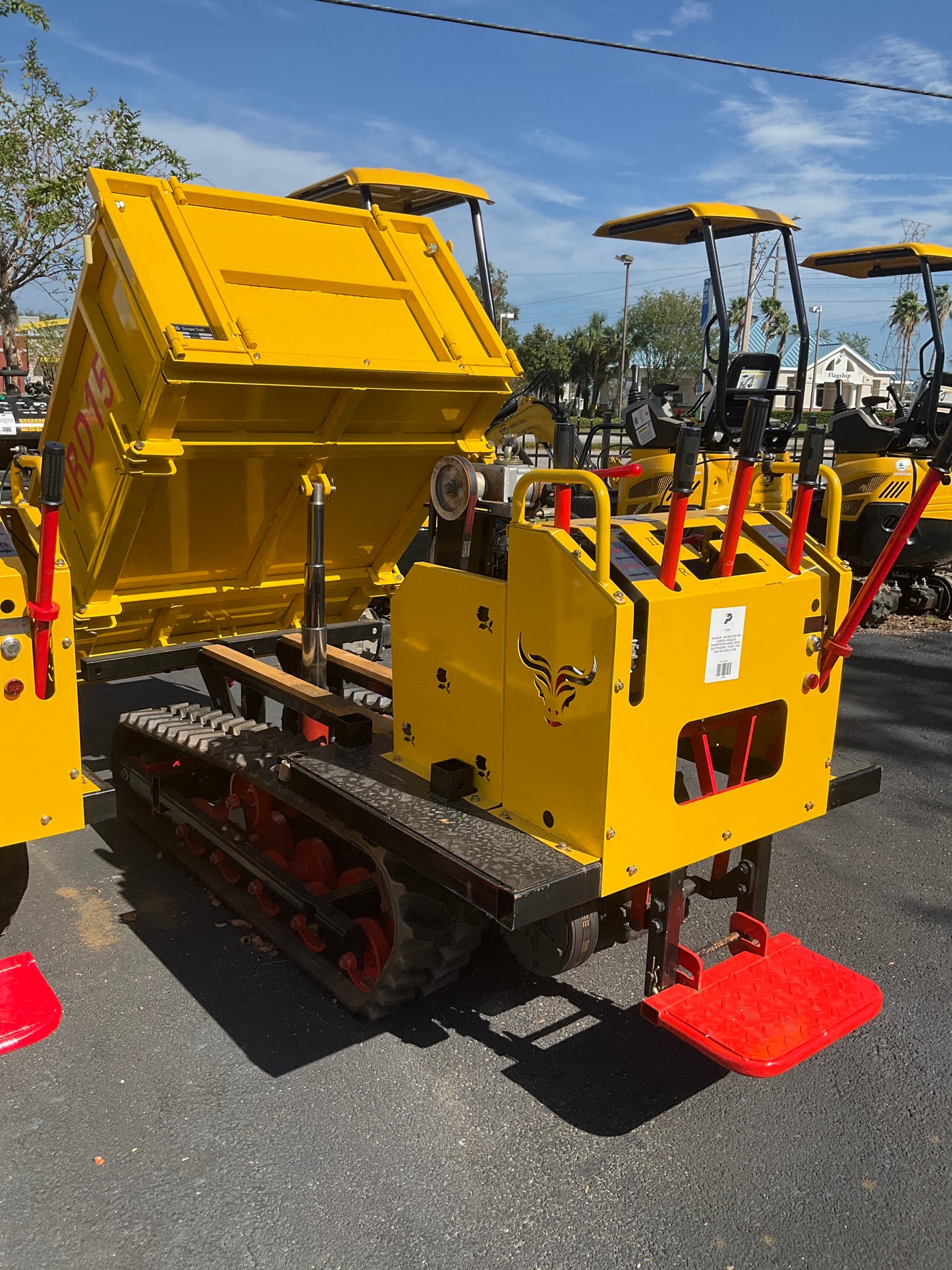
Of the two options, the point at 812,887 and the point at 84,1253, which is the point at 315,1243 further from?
the point at 812,887

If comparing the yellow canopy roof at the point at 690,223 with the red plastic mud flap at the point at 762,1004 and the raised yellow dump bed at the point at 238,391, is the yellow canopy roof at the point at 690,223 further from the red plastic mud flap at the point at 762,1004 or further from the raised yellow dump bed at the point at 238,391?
the red plastic mud flap at the point at 762,1004

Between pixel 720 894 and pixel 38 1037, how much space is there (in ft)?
7.31

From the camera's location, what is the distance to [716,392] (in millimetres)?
7602

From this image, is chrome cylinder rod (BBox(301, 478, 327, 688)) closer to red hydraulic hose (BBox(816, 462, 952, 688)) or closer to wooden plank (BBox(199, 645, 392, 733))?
wooden plank (BBox(199, 645, 392, 733))

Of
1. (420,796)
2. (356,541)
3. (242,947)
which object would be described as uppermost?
(356,541)

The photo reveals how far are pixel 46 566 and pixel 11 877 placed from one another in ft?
4.03

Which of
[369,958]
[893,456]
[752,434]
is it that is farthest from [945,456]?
[893,456]

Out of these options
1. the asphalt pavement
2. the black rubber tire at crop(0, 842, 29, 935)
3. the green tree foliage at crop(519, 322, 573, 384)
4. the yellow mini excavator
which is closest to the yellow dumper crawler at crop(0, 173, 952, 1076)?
the asphalt pavement

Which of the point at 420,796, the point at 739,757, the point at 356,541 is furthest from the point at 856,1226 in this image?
the point at 356,541

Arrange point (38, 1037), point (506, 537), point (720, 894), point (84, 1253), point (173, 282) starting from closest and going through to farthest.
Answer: point (84, 1253) < point (38, 1037) < point (506, 537) < point (720, 894) < point (173, 282)

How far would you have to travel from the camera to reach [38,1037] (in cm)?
287

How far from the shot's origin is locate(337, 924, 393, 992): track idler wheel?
3559mm

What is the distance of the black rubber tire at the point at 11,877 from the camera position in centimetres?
330

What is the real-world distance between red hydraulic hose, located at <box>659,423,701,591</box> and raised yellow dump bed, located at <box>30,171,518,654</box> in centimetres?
182
